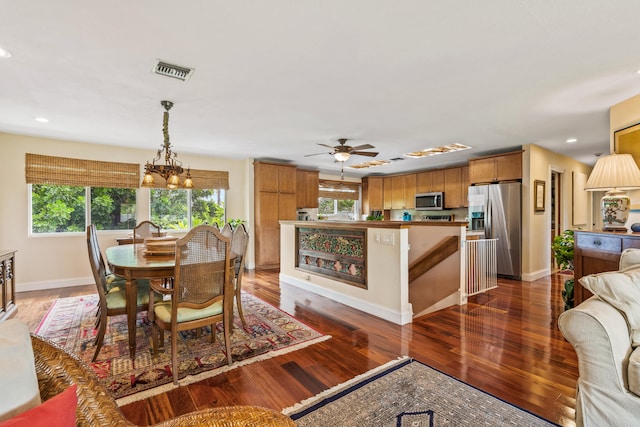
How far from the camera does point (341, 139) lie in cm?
464

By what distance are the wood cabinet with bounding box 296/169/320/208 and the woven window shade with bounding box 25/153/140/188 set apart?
3.20 metres

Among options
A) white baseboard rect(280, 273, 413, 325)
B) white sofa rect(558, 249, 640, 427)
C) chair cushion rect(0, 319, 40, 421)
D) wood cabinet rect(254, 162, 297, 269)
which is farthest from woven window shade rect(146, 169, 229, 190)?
white sofa rect(558, 249, 640, 427)

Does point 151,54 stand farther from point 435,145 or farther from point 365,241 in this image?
point 435,145

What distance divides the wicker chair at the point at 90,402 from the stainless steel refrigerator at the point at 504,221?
549 cm

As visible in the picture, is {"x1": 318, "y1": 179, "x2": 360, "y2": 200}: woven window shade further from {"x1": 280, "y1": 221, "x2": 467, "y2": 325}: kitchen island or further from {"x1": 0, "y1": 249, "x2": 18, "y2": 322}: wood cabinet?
{"x1": 0, "y1": 249, "x2": 18, "y2": 322}: wood cabinet

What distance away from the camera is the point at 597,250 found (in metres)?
2.65

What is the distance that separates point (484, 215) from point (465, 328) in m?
3.17

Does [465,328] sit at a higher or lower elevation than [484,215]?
lower

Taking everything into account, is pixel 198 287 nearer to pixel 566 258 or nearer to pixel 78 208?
pixel 566 258

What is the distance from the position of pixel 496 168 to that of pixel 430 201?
190 centimetres

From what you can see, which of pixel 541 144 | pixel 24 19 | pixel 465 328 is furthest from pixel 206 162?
pixel 541 144

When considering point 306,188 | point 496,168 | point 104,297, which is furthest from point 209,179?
point 496,168

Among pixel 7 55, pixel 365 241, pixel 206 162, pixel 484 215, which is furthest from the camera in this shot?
pixel 206 162

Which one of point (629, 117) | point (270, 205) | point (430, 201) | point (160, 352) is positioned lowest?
point (160, 352)
